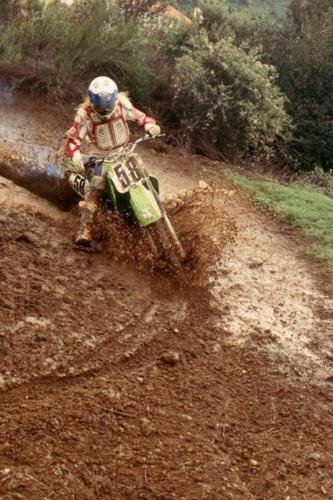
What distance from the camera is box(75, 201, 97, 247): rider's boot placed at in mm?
6781

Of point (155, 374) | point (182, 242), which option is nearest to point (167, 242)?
point (182, 242)

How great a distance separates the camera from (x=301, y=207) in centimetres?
924

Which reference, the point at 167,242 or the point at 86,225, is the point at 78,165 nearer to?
the point at 86,225

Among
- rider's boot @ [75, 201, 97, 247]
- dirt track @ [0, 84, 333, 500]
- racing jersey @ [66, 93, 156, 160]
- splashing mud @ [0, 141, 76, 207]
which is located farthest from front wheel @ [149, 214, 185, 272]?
splashing mud @ [0, 141, 76, 207]

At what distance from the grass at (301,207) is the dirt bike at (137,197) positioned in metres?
2.14

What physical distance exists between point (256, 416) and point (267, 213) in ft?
14.9

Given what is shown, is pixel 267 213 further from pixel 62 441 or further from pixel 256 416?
pixel 62 441

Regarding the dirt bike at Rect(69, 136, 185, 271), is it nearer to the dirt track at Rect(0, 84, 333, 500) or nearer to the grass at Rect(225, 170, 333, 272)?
the dirt track at Rect(0, 84, 333, 500)

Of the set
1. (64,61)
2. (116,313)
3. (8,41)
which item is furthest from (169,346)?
(8,41)

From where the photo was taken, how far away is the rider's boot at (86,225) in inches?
267

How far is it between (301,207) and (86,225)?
144 inches

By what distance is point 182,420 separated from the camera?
4574 millimetres

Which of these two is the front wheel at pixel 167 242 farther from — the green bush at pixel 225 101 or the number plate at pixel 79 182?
the green bush at pixel 225 101

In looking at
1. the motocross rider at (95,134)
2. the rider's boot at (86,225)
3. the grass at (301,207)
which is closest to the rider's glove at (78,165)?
the motocross rider at (95,134)
